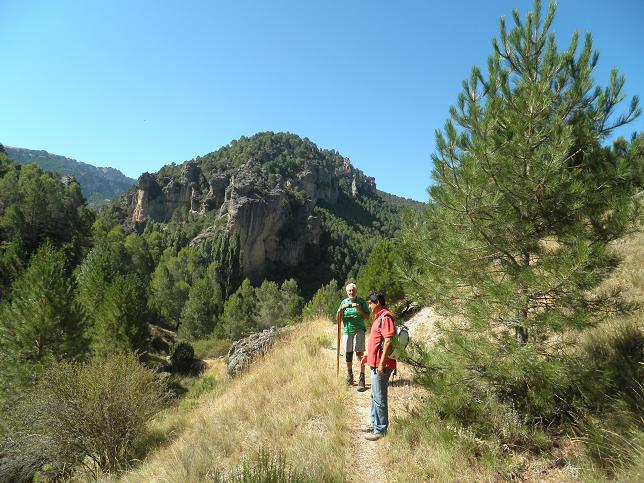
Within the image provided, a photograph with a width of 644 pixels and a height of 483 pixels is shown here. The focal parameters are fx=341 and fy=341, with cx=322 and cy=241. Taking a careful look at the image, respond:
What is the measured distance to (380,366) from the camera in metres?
4.46

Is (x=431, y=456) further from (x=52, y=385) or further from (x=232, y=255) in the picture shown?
(x=232, y=255)

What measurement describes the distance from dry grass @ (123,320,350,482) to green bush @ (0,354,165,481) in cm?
171

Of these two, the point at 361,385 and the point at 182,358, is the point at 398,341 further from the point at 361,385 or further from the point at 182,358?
the point at 182,358

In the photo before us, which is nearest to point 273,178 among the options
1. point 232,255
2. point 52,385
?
point 232,255

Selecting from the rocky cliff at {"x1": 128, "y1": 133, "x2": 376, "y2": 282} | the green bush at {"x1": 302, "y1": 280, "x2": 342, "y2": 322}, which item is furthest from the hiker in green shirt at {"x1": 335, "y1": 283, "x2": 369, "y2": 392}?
the rocky cliff at {"x1": 128, "y1": 133, "x2": 376, "y2": 282}

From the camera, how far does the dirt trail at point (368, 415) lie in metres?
4.01

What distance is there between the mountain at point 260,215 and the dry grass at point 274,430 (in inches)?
2751

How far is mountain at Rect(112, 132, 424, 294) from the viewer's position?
81.9 meters

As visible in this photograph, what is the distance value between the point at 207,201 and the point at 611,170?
345 ft

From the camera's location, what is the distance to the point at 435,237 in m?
5.00

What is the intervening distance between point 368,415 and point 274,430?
1517 millimetres

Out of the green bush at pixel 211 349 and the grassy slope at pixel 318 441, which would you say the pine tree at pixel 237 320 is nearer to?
the green bush at pixel 211 349

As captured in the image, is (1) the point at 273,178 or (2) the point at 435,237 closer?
(2) the point at 435,237

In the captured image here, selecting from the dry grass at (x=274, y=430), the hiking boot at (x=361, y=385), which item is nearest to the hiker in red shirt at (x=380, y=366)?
the dry grass at (x=274, y=430)
